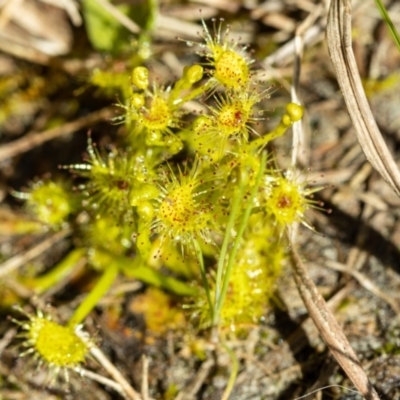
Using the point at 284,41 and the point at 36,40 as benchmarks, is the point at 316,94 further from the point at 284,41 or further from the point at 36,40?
the point at 36,40

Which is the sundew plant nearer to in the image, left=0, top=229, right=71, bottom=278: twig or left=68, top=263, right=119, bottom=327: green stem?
left=68, top=263, right=119, bottom=327: green stem

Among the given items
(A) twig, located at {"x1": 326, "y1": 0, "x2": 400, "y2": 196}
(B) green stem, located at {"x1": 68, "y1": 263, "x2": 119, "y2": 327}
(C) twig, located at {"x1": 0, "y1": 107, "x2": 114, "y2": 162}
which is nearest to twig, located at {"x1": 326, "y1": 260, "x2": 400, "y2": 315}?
(A) twig, located at {"x1": 326, "y1": 0, "x2": 400, "y2": 196}

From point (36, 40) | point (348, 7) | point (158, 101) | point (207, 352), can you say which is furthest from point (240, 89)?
point (36, 40)

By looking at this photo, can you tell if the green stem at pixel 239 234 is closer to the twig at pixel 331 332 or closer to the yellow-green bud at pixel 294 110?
the yellow-green bud at pixel 294 110

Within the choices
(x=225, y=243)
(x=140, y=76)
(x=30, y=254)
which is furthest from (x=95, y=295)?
(x=140, y=76)

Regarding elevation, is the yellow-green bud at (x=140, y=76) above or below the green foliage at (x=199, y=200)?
above

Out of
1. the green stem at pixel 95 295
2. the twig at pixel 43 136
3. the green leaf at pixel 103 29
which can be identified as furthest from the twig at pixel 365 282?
the green leaf at pixel 103 29

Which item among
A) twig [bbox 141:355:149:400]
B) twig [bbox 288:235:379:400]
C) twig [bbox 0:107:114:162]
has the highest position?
twig [bbox 0:107:114:162]

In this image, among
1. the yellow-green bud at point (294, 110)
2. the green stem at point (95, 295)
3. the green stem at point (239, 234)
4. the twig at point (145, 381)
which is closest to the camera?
the green stem at point (239, 234)

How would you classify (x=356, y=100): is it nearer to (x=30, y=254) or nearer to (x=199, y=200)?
(x=199, y=200)
